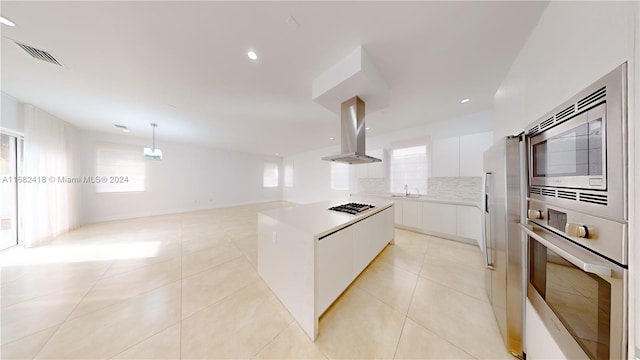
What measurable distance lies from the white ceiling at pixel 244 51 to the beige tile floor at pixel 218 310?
252 centimetres

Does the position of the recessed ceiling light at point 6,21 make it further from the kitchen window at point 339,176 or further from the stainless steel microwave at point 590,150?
the kitchen window at point 339,176

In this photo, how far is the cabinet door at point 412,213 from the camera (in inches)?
140

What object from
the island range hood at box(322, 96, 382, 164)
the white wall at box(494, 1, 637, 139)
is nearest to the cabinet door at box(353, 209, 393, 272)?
the island range hood at box(322, 96, 382, 164)

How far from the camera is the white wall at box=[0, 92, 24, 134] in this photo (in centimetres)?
271

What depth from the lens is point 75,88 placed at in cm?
244

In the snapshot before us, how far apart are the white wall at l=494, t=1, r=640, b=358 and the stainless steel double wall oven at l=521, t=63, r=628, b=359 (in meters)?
0.02

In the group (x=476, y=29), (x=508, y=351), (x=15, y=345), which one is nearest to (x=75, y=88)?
(x=15, y=345)

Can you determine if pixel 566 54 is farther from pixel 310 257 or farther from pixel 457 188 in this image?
pixel 457 188

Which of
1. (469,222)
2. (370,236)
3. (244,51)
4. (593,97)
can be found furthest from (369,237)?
(244,51)

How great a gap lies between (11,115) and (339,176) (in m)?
6.71

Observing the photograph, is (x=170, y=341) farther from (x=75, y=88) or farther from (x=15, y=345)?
(x=75, y=88)

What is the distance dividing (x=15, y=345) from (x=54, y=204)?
4.13 meters

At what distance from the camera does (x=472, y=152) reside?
3.16 meters

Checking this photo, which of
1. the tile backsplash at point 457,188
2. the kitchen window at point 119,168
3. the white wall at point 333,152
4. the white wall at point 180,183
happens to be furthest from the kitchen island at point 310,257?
the kitchen window at point 119,168
